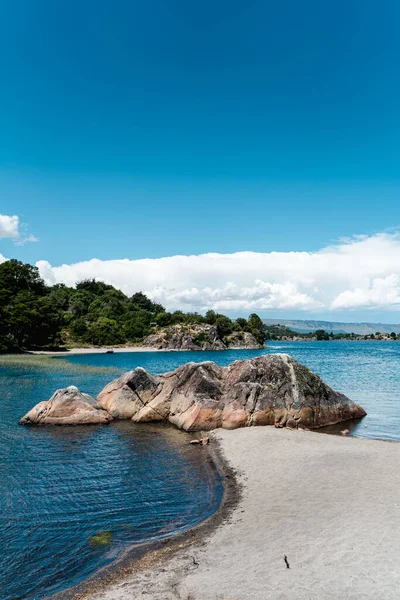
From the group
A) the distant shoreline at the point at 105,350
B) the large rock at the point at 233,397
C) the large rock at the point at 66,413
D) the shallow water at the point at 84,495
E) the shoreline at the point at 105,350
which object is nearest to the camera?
the shallow water at the point at 84,495

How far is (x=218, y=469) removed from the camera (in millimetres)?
20469

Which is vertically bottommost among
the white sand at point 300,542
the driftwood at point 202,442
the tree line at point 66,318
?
the driftwood at point 202,442

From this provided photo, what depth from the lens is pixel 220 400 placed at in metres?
30.2

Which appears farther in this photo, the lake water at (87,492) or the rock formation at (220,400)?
the rock formation at (220,400)

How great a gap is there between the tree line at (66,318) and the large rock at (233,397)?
77529mm

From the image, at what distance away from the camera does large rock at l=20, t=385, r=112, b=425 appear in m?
30.0

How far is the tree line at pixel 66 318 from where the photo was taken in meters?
105

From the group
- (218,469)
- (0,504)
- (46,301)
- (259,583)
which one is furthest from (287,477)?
(46,301)

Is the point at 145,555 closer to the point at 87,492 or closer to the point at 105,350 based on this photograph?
the point at 87,492

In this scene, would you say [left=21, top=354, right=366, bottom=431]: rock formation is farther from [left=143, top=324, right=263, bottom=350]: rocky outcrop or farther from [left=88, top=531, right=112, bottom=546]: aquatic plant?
[left=143, top=324, right=263, bottom=350]: rocky outcrop

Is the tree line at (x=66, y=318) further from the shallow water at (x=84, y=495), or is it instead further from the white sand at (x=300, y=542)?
the white sand at (x=300, y=542)

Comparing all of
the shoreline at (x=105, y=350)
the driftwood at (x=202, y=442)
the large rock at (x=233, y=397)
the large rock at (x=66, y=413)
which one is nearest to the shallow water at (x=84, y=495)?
the driftwood at (x=202, y=442)

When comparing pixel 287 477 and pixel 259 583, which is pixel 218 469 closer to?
pixel 287 477

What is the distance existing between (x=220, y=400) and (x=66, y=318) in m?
130
